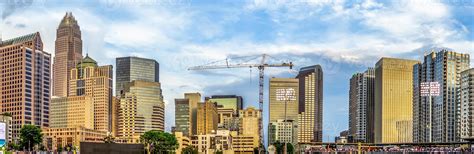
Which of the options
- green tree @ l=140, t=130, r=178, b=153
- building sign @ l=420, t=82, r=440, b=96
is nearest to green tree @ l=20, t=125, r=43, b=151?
Result: green tree @ l=140, t=130, r=178, b=153

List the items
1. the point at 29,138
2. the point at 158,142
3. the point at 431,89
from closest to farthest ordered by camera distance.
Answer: the point at 431,89
the point at 29,138
the point at 158,142

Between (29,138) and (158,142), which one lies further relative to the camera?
(158,142)

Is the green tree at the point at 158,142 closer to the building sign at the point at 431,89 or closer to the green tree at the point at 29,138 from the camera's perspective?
the green tree at the point at 29,138

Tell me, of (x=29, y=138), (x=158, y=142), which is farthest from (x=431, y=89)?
(x=29, y=138)

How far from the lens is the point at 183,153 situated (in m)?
194

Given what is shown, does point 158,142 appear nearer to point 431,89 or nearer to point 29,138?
point 29,138

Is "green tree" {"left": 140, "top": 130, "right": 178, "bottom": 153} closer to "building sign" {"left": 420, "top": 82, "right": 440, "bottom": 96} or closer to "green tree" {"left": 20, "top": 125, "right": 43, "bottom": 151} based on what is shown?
"green tree" {"left": 20, "top": 125, "right": 43, "bottom": 151}

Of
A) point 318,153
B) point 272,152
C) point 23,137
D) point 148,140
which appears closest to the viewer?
point 272,152

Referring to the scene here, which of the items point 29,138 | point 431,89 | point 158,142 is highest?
point 431,89

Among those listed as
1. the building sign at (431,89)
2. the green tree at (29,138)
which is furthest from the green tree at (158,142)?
the building sign at (431,89)

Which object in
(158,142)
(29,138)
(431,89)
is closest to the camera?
(431,89)

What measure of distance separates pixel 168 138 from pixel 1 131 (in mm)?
115782

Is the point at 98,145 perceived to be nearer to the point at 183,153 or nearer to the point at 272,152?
the point at 272,152

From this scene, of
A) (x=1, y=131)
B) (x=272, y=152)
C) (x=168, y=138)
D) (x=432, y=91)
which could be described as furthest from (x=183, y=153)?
(x=1, y=131)
